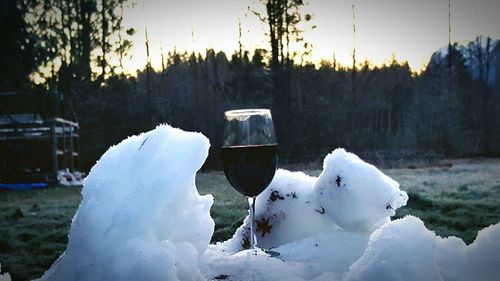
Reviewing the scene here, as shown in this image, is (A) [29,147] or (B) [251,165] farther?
(A) [29,147]

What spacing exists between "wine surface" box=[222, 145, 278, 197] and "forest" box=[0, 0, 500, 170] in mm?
15012

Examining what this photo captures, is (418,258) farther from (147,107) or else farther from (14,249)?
(147,107)

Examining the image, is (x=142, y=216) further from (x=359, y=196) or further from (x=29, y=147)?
(x=29, y=147)

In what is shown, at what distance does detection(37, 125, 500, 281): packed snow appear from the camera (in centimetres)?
70

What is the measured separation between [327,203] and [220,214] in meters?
5.17

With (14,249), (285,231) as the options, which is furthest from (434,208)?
(285,231)

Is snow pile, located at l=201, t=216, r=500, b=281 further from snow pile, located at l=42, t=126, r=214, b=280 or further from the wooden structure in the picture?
the wooden structure

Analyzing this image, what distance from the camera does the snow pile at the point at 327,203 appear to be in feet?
3.28

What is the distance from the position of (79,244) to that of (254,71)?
64.6 feet

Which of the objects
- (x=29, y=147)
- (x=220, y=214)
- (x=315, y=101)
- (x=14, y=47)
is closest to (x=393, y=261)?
(x=220, y=214)

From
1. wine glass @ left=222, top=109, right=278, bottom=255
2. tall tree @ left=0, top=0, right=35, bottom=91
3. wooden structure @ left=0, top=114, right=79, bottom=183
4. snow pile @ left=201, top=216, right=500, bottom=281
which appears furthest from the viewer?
wooden structure @ left=0, top=114, right=79, bottom=183

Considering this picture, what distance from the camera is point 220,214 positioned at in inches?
241

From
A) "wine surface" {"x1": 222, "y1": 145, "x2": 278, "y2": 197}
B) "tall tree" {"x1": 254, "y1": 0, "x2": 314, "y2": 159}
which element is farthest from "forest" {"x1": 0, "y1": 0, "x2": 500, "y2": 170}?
"wine surface" {"x1": 222, "y1": 145, "x2": 278, "y2": 197}

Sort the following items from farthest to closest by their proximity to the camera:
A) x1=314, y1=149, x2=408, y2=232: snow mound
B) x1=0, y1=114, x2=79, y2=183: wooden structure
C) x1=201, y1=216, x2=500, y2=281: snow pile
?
x1=0, y1=114, x2=79, y2=183: wooden structure < x1=314, y1=149, x2=408, y2=232: snow mound < x1=201, y1=216, x2=500, y2=281: snow pile
